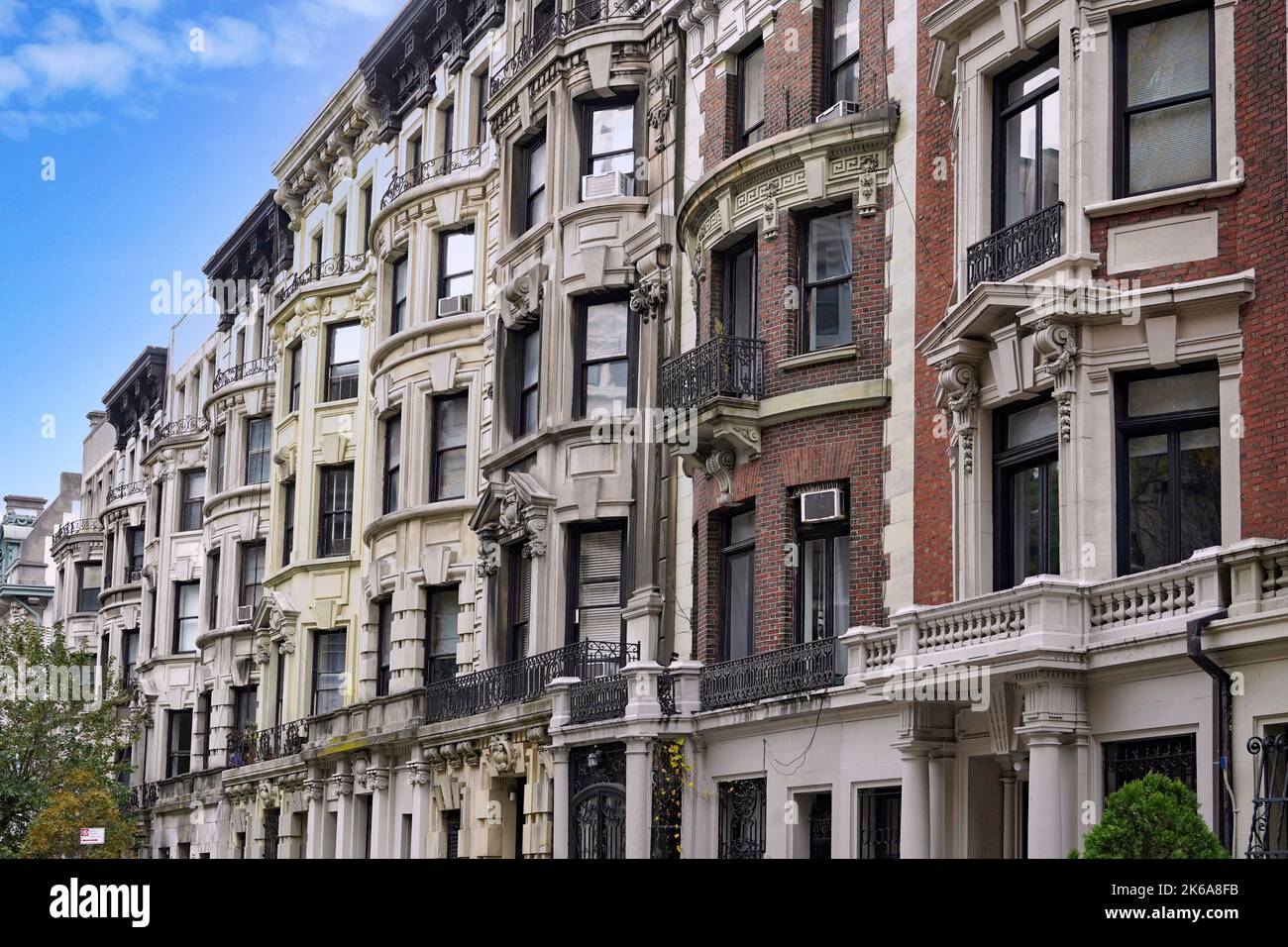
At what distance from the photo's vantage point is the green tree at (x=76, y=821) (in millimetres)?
50188

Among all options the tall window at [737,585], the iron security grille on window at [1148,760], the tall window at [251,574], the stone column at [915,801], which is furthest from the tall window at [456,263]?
the iron security grille on window at [1148,760]

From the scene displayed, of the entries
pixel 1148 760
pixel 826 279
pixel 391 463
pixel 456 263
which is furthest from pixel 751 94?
pixel 391 463

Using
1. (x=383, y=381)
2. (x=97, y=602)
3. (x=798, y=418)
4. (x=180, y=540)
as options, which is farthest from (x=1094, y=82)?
(x=97, y=602)

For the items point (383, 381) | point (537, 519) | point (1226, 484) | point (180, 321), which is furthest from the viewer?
point (180, 321)

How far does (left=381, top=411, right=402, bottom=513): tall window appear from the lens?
40.9m

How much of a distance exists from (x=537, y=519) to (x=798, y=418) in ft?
25.9

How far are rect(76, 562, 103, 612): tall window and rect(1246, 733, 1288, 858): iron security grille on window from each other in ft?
206

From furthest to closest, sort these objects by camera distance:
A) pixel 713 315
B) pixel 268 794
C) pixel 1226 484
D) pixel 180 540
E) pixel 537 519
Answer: pixel 180 540 < pixel 268 794 < pixel 537 519 < pixel 713 315 < pixel 1226 484

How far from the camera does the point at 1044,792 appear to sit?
760 inches

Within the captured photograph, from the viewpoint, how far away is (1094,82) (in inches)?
819

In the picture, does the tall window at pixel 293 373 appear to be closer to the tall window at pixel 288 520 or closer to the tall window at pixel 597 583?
the tall window at pixel 288 520

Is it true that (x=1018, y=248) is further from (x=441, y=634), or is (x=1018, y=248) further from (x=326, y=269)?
(x=326, y=269)

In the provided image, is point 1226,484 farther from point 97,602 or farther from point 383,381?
point 97,602

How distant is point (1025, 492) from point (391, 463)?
21.8m
